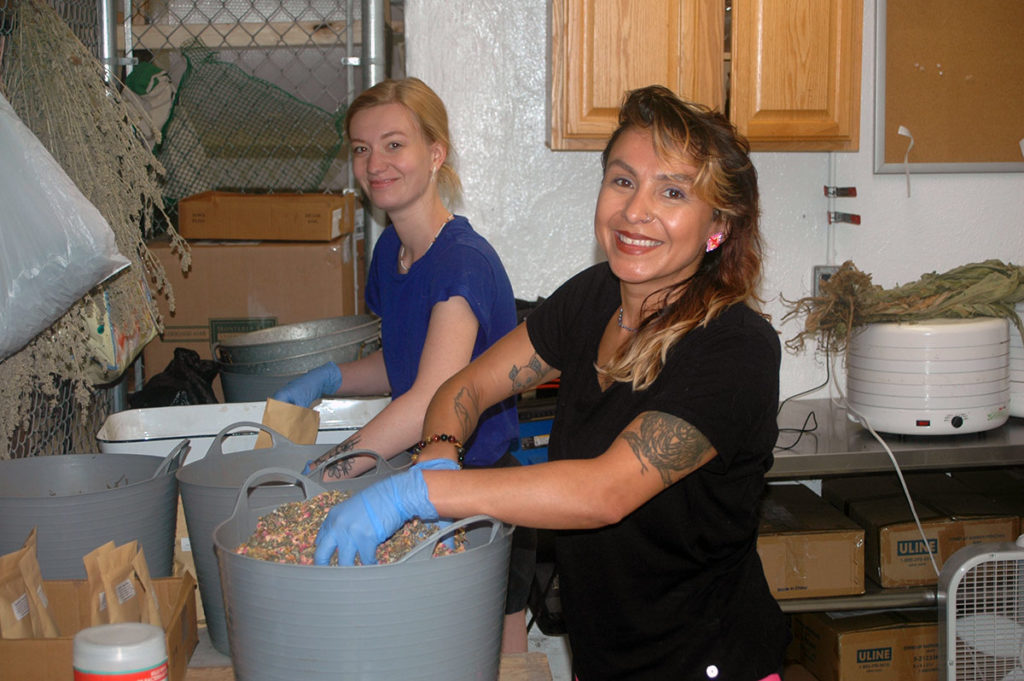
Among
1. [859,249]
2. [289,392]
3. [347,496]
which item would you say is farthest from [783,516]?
[347,496]

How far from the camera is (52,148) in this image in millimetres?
1693

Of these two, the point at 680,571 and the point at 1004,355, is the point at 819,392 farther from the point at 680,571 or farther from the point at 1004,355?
the point at 680,571

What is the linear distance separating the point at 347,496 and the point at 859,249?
2393mm

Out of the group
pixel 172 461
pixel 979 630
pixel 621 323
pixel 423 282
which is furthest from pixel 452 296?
pixel 979 630

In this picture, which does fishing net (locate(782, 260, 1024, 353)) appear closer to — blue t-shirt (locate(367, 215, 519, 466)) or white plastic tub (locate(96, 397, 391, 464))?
blue t-shirt (locate(367, 215, 519, 466))

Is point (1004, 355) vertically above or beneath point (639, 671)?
above

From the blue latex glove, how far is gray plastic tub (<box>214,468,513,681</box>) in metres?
0.08

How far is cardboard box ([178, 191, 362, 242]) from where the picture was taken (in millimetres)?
2818

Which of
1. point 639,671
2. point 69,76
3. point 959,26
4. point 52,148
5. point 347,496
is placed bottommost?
point 639,671

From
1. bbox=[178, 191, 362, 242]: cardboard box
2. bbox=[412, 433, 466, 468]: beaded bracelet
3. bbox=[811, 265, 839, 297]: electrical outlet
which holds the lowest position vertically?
bbox=[412, 433, 466, 468]: beaded bracelet

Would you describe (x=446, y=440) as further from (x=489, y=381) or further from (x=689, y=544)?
(x=689, y=544)

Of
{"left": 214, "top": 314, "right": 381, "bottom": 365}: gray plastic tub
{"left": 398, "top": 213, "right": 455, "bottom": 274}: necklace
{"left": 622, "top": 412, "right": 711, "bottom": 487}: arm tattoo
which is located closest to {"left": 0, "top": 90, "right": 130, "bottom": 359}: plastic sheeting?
{"left": 398, "top": 213, "right": 455, "bottom": 274}: necklace

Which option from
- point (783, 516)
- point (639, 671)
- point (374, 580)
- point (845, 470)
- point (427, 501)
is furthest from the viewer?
point (783, 516)

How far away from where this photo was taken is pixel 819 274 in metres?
3.14
